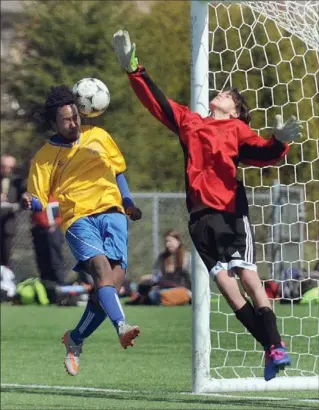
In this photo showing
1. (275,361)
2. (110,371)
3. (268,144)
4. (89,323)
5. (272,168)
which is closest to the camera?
(275,361)

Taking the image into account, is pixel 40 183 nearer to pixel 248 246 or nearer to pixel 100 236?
pixel 100 236

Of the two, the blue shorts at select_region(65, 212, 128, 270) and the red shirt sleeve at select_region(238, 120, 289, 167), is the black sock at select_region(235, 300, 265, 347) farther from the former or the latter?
the blue shorts at select_region(65, 212, 128, 270)

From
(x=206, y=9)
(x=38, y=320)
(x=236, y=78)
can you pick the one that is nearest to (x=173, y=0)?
(x=38, y=320)

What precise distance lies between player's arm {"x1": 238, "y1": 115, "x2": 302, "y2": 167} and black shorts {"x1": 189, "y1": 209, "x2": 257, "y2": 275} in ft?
1.26

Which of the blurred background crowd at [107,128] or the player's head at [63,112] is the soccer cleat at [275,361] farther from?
the blurred background crowd at [107,128]

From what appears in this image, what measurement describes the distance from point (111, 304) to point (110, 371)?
412cm

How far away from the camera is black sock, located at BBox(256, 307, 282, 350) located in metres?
8.18

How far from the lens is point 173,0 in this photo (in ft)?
93.7

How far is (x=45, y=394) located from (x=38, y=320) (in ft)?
21.9

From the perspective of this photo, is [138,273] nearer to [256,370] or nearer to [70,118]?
[256,370]

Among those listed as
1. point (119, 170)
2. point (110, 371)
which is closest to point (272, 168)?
point (110, 371)

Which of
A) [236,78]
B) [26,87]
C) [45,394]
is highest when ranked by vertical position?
[26,87]

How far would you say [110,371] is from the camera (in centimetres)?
1296

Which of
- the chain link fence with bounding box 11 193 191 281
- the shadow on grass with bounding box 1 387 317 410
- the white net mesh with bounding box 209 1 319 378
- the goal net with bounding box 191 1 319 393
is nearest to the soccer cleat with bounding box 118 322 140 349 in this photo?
the shadow on grass with bounding box 1 387 317 410
